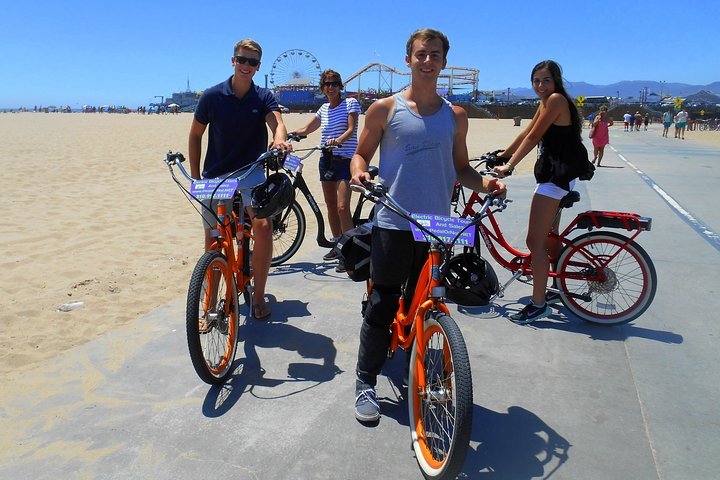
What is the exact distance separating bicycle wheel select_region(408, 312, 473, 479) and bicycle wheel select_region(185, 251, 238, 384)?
1.18 metres

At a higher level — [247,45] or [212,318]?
[247,45]

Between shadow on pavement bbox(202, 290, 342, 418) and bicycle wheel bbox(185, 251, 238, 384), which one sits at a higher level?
bicycle wheel bbox(185, 251, 238, 384)

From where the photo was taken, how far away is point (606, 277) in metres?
4.22

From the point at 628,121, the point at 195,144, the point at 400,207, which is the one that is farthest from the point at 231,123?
the point at 628,121

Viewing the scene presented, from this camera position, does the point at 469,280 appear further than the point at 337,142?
No

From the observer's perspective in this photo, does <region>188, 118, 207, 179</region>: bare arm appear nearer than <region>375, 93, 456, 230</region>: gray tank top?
No

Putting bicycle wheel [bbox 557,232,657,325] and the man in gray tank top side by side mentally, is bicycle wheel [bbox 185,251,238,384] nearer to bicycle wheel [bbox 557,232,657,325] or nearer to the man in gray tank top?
the man in gray tank top

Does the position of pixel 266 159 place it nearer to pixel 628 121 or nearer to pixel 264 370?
pixel 264 370

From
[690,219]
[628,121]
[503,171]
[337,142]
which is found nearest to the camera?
[503,171]

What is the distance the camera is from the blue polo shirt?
13.0 feet

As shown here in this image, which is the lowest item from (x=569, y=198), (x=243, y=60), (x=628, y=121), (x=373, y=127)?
(x=569, y=198)

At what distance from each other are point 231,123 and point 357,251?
164cm

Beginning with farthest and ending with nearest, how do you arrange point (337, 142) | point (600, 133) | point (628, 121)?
point (628, 121), point (600, 133), point (337, 142)

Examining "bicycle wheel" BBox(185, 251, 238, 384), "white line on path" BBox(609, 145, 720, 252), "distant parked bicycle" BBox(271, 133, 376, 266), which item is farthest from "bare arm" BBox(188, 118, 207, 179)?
"white line on path" BBox(609, 145, 720, 252)
